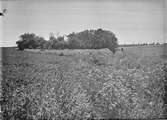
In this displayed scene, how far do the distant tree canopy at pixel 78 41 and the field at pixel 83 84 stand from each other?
0.07m

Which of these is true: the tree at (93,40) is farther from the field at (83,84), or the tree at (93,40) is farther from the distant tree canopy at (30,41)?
the distant tree canopy at (30,41)

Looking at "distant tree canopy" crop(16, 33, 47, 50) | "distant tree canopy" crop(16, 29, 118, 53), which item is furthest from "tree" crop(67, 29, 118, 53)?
"distant tree canopy" crop(16, 33, 47, 50)

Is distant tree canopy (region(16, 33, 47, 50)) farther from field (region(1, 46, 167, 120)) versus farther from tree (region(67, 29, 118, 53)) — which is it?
tree (region(67, 29, 118, 53))

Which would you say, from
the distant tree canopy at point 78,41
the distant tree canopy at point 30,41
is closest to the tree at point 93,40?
the distant tree canopy at point 78,41

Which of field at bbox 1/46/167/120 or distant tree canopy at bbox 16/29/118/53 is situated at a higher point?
distant tree canopy at bbox 16/29/118/53

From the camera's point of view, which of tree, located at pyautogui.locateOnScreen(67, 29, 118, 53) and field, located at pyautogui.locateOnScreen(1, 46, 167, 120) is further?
tree, located at pyautogui.locateOnScreen(67, 29, 118, 53)

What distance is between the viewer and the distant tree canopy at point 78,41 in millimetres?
3300

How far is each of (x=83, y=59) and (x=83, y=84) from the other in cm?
34

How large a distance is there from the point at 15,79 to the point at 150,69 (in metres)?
1.84

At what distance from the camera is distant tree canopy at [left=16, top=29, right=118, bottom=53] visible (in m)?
3.30

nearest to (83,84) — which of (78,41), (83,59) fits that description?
(83,59)

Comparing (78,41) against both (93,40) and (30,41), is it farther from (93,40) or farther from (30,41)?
(30,41)

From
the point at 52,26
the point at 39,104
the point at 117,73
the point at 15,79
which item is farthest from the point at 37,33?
the point at 117,73

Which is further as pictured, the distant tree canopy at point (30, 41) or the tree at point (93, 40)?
the tree at point (93, 40)
